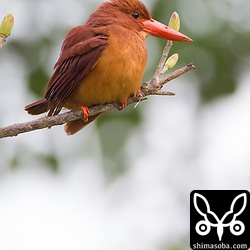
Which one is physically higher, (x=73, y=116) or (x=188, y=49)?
(x=188, y=49)

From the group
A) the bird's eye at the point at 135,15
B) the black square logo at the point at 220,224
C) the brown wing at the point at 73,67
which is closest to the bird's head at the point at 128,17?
the bird's eye at the point at 135,15

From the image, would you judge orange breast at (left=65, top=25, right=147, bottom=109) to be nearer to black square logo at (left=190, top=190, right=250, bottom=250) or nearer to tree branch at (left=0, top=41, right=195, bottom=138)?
tree branch at (left=0, top=41, right=195, bottom=138)

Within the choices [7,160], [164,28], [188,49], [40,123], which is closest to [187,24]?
[188,49]

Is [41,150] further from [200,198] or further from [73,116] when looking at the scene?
[73,116]

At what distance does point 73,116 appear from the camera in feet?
17.9

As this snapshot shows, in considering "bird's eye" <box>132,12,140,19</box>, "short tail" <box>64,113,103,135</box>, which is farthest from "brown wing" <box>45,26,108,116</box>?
"bird's eye" <box>132,12,140,19</box>

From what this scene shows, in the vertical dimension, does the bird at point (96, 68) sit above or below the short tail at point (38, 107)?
above

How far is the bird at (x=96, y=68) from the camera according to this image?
5730mm

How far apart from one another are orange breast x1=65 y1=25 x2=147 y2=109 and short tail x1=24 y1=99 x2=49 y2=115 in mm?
168

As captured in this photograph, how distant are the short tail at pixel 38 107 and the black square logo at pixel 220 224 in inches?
46.3

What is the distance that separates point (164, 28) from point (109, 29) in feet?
1.09

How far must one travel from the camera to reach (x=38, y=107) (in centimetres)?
595

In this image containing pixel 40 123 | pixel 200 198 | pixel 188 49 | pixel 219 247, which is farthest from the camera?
pixel 188 49

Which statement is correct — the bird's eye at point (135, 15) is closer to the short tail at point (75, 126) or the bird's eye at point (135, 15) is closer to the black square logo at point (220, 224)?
the short tail at point (75, 126)
